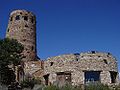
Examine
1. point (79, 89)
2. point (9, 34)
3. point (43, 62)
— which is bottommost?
point (79, 89)

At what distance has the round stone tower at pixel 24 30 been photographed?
157 ft

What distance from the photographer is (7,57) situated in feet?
119

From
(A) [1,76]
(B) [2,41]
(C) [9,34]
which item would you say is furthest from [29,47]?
(A) [1,76]

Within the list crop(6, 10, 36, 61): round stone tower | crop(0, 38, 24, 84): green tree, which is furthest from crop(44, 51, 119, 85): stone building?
crop(6, 10, 36, 61): round stone tower

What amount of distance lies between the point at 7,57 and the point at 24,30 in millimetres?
12776

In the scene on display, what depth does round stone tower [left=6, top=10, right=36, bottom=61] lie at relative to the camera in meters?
48.0

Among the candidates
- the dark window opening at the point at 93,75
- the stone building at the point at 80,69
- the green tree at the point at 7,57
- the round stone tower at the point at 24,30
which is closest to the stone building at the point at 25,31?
the round stone tower at the point at 24,30

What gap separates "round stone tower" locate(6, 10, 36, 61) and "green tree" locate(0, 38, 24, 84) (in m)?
8.59

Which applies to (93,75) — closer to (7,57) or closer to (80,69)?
(80,69)

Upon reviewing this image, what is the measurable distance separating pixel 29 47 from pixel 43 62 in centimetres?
569

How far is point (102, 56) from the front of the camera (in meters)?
38.8

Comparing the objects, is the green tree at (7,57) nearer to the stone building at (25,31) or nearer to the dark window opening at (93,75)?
the stone building at (25,31)

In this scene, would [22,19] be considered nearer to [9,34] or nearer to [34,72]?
[9,34]

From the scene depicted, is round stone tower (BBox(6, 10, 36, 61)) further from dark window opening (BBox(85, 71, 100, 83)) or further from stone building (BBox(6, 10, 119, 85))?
dark window opening (BBox(85, 71, 100, 83))
